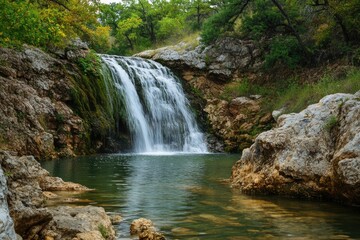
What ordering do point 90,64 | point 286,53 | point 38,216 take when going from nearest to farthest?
point 38,216
point 90,64
point 286,53

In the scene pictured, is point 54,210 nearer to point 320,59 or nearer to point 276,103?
point 276,103

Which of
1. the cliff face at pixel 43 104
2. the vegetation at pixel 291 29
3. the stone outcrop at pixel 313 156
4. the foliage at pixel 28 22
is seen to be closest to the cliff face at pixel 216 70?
the vegetation at pixel 291 29

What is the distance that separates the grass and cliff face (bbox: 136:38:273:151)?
63 centimetres

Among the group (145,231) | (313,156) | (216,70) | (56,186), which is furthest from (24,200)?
(216,70)

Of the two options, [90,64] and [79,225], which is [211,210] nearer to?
[79,225]

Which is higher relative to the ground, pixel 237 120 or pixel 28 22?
pixel 28 22

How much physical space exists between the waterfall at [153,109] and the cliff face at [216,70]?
149cm

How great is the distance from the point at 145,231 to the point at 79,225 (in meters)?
0.84

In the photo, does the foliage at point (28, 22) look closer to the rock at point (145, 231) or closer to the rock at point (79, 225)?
the rock at point (79, 225)

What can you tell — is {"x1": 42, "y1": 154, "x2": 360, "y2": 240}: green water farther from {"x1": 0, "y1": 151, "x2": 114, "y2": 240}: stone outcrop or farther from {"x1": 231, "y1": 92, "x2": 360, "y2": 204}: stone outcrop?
{"x1": 0, "y1": 151, "x2": 114, "y2": 240}: stone outcrop

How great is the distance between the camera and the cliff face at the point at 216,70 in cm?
2639

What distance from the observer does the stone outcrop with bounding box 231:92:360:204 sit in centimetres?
702

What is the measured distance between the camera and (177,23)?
41281 millimetres

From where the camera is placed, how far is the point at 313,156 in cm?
808
